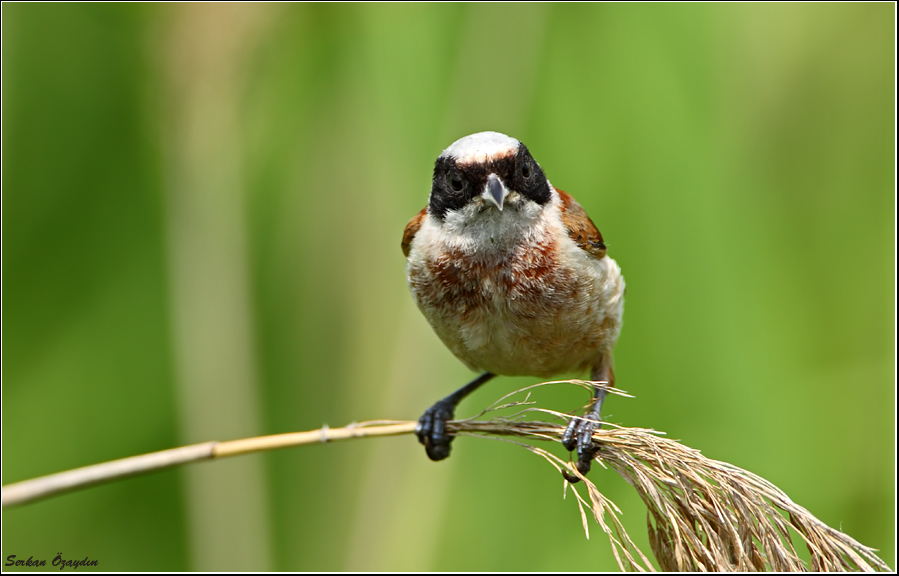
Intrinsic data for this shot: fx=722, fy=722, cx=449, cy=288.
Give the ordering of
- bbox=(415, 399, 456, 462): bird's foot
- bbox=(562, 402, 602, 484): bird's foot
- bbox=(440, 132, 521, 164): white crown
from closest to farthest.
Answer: bbox=(562, 402, 602, 484): bird's foot
bbox=(440, 132, 521, 164): white crown
bbox=(415, 399, 456, 462): bird's foot

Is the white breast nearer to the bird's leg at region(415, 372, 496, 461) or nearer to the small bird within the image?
the small bird

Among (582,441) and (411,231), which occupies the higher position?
(411,231)

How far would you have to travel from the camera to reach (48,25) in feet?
9.08

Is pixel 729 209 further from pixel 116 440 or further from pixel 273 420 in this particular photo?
pixel 116 440

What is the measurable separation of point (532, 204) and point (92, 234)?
1697 mm

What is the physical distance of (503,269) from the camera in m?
2.20

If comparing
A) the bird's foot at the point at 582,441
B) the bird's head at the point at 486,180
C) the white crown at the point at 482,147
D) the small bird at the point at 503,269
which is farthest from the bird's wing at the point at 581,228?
the bird's foot at the point at 582,441

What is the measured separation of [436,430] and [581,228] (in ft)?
2.63

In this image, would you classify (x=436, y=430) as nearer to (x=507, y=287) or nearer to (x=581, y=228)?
(x=507, y=287)

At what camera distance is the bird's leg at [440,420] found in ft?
7.58

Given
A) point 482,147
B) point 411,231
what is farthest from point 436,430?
point 482,147

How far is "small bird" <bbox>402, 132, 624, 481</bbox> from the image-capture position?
2150mm

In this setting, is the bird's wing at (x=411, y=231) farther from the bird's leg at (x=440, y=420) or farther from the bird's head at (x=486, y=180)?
the bird's leg at (x=440, y=420)

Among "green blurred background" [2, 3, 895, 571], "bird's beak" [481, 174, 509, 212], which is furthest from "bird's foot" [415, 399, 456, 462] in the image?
"bird's beak" [481, 174, 509, 212]
